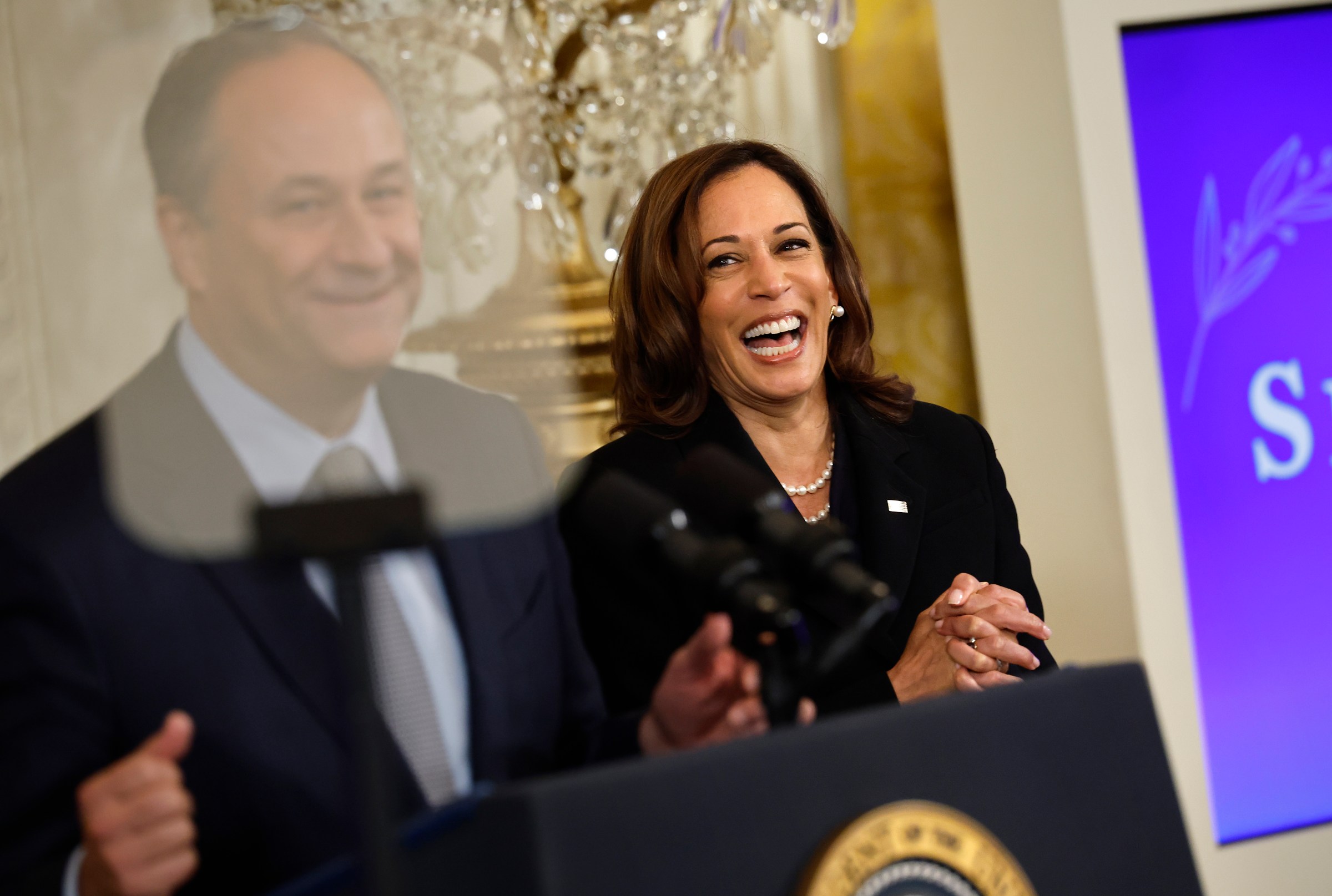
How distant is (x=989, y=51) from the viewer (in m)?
2.84

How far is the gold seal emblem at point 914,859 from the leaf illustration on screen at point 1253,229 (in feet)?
7.67

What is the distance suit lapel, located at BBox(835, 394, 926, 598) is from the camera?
1.76 m

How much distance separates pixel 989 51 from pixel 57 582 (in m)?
2.56

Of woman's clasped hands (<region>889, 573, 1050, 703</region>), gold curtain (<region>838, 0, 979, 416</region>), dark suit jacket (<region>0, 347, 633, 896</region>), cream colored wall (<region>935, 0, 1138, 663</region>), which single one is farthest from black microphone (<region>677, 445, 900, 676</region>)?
gold curtain (<region>838, 0, 979, 416</region>)

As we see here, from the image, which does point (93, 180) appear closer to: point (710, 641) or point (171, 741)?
point (171, 741)

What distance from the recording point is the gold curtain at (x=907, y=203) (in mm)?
3180

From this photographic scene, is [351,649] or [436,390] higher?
[436,390]

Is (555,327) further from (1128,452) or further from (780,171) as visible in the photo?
(1128,452)

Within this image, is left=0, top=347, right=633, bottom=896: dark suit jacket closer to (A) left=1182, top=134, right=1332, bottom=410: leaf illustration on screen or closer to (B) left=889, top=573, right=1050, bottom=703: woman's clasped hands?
(B) left=889, top=573, right=1050, bottom=703: woman's clasped hands

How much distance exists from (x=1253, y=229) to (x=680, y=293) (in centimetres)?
169

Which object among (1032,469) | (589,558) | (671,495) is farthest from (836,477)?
(1032,469)

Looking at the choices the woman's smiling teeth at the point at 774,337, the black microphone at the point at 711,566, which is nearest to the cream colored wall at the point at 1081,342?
the woman's smiling teeth at the point at 774,337

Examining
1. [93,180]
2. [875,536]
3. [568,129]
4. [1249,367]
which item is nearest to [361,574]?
[93,180]

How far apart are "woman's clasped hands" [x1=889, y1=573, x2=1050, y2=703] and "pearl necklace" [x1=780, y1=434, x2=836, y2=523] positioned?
294mm
